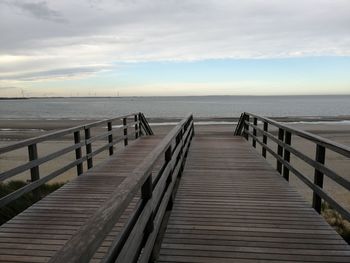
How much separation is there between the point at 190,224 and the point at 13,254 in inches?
71.0

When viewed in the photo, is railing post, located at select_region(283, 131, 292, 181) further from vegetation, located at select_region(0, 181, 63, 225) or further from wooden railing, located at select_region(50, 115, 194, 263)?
vegetation, located at select_region(0, 181, 63, 225)

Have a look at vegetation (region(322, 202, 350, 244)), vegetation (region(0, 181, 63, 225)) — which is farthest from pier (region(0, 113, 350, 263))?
vegetation (region(322, 202, 350, 244))

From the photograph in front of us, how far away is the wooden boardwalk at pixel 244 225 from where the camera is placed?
10.6 ft

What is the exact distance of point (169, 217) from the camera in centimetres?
414

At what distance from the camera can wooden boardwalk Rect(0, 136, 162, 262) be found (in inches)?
130

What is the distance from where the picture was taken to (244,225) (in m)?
3.94

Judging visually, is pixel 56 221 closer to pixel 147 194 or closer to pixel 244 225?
pixel 147 194

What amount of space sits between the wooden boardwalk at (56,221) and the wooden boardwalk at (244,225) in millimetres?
754

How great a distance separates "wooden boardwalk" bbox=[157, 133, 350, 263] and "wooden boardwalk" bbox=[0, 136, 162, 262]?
0.75m

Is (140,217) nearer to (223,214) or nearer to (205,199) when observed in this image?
(223,214)

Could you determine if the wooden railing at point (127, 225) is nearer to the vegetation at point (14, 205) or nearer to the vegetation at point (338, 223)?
the vegetation at point (14, 205)

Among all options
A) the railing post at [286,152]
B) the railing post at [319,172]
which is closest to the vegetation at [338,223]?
the railing post at [286,152]

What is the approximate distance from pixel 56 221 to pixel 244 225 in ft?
7.00

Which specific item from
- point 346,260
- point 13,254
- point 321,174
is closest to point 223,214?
point 321,174
